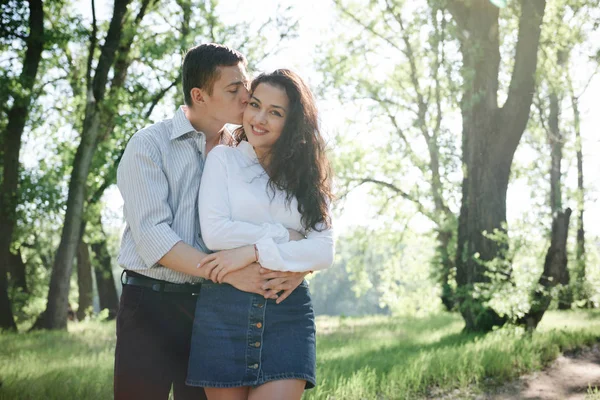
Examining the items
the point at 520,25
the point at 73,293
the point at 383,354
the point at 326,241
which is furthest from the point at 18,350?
the point at 73,293

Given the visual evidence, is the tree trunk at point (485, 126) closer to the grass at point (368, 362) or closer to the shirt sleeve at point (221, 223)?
the grass at point (368, 362)

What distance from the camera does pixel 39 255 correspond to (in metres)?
Result: 25.2

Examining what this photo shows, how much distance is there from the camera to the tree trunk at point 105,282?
21875 millimetres

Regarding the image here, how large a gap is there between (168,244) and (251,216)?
15.7 inches

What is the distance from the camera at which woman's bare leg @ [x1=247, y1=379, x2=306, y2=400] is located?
2945 mm

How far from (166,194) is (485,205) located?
920 cm

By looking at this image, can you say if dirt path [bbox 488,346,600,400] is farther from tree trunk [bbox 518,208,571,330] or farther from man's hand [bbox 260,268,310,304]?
man's hand [bbox 260,268,310,304]

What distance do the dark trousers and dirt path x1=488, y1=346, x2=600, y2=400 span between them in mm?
4564

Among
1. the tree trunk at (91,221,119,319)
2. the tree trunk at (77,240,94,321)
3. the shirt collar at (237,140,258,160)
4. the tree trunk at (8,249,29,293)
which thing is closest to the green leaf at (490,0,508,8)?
the shirt collar at (237,140,258,160)

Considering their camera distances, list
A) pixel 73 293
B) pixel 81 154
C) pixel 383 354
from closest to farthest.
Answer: pixel 383 354 → pixel 81 154 → pixel 73 293

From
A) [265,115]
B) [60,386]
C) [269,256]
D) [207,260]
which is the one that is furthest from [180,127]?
[60,386]

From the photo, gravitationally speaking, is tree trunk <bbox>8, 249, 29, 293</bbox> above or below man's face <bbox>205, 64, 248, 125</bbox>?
below

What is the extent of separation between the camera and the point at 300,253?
3.10m

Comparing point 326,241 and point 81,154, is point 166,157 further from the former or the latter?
point 81,154
